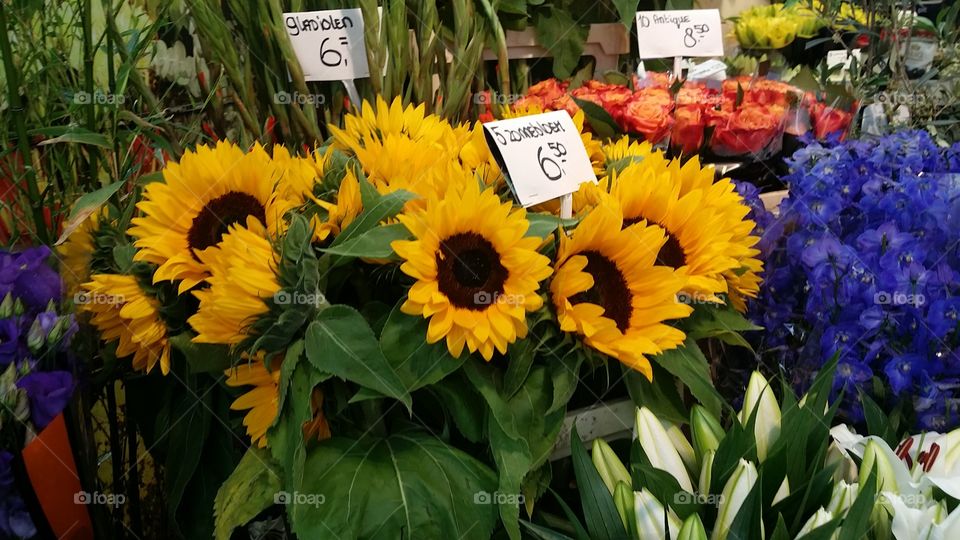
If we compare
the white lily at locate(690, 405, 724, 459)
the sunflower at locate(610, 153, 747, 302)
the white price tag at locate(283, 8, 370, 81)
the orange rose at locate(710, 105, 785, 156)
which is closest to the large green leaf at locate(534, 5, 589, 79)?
the orange rose at locate(710, 105, 785, 156)

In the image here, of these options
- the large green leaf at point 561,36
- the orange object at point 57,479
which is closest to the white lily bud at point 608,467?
the orange object at point 57,479

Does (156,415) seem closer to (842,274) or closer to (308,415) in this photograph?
(308,415)

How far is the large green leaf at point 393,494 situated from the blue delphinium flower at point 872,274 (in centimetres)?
37

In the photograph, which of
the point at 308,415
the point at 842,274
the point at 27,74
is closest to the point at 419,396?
the point at 308,415

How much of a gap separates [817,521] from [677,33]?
1119 millimetres

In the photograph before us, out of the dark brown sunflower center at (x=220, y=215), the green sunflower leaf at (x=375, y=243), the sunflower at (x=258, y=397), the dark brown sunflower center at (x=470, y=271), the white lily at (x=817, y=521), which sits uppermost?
the dark brown sunflower center at (x=220, y=215)

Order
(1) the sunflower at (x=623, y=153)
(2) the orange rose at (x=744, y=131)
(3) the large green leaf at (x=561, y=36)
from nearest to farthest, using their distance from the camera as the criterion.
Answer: (1) the sunflower at (x=623, y=153) < (2) the orange rose at (x=744, y=131) < (3) the large green leaf at (x=561, y=36)

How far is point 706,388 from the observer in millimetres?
766

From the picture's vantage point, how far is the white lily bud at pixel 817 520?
58 centimetres

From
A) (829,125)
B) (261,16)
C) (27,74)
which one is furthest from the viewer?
(829,125)

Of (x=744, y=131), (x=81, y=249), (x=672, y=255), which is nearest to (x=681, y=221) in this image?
(x=672, y=255)

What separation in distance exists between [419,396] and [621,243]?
0.78 feet

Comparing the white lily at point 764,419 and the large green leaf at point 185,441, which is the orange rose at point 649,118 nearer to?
the white lily at point 764,419

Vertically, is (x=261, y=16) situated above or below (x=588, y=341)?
above
